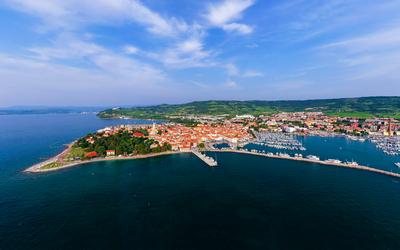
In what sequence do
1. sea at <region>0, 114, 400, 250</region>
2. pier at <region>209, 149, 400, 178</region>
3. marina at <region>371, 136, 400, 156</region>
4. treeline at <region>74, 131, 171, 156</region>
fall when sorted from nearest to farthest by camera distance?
sea at <region>0, 114, 400, 250</region>
pier at <region>209, 149, 400, 178</region>
treeline at <region>74, 131, 171, 156</region>
marina at <region>371, 136, 400, 156</region>

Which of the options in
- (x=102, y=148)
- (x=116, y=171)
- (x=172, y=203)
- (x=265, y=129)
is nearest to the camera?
(x=172, y=203)

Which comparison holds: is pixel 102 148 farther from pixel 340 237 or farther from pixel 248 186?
pixel 340 237

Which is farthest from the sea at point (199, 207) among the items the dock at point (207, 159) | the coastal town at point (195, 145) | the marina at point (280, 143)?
the marina at point (280, 143)

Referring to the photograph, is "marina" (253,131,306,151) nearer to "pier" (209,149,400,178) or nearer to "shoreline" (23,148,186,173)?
"pier" (209,149,400,178)

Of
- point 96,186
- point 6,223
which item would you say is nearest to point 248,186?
point 96,186

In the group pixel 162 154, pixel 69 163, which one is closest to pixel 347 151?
pixel 162 154

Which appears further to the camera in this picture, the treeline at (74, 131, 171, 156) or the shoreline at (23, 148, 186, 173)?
the treeline at (74, 131, 171, 156)

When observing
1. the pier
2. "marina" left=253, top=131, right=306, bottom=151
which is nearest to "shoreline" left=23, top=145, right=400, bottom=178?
the pier

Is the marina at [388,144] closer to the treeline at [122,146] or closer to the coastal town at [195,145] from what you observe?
the coastal town at [195,145]
